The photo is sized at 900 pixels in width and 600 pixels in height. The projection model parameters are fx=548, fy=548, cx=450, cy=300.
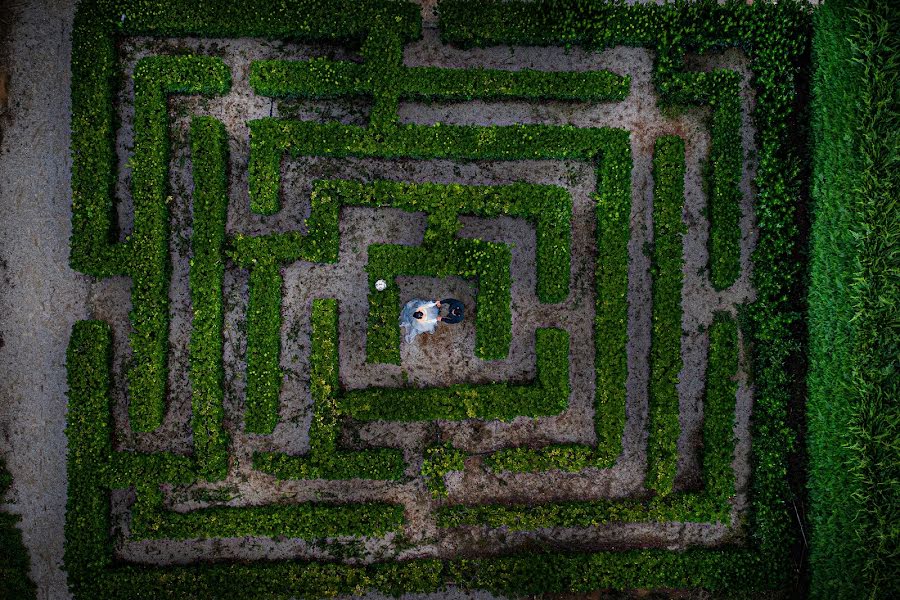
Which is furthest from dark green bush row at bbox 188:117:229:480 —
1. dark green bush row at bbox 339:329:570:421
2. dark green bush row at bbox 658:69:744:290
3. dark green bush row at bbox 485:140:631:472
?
dark green bush row at bbox 658:69:744:290

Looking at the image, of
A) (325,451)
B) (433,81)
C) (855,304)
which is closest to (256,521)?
(325,451)

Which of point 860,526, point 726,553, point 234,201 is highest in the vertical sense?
point 234,201

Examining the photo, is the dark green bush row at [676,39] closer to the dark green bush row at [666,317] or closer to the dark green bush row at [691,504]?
the dark green bush row at [666,317]

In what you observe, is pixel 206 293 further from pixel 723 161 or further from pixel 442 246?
pixel 723 161

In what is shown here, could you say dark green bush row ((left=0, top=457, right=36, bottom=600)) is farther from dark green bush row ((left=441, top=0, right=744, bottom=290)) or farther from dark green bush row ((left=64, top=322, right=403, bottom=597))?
dark green bush row ((left=441, top=0, right=744, bottom=290))

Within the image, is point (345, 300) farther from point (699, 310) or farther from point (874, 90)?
point (874, 90)

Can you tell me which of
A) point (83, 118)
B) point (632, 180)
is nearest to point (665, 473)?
point (632, 180)
